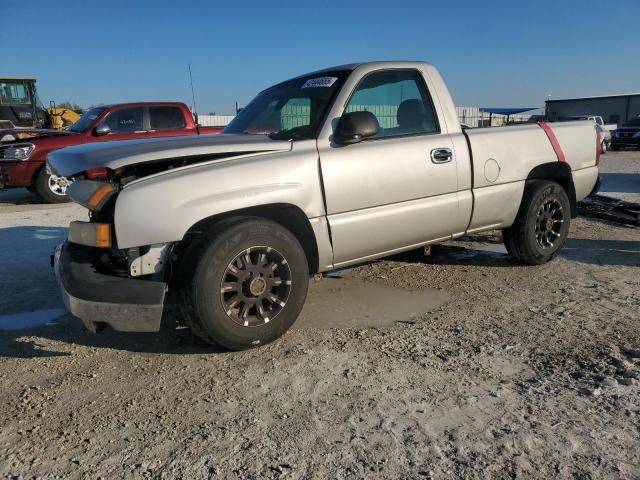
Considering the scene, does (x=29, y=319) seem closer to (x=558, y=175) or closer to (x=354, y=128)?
(x=354, y=128)

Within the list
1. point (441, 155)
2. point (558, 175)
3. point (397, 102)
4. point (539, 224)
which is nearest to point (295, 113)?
point (397, 102)

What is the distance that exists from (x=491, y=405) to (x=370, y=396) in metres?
0.62

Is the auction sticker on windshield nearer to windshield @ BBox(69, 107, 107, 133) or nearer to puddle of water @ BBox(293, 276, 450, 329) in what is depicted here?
puddle of water @ BBox(293, 276, 450, 329)

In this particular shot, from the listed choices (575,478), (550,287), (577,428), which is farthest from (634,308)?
(575,478)

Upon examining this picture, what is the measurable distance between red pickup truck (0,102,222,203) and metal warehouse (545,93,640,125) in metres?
46.4

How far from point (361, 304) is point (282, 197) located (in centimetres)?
136

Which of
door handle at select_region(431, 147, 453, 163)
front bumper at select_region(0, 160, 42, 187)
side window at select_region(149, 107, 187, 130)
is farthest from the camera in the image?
side window at select_region(149, 107, 187, 130)

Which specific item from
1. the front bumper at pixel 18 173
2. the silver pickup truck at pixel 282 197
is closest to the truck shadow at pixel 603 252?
the silver pickup truck at pixel 282 197

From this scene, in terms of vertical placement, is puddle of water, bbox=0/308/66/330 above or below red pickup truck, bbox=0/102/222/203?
below

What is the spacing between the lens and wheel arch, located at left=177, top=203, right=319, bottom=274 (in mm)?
3268

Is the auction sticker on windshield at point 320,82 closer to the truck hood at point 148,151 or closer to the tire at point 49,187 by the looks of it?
the truck hood at point 148,151

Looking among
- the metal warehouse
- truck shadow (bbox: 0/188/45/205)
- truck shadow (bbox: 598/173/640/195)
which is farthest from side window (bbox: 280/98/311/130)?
the metal warehouse

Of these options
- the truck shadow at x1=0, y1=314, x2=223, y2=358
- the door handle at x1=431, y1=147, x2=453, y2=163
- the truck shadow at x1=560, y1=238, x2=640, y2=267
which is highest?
the door handle at x1=431, y1=147, x2=453, y2=163

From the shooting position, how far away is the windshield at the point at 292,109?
3895 millimetres
